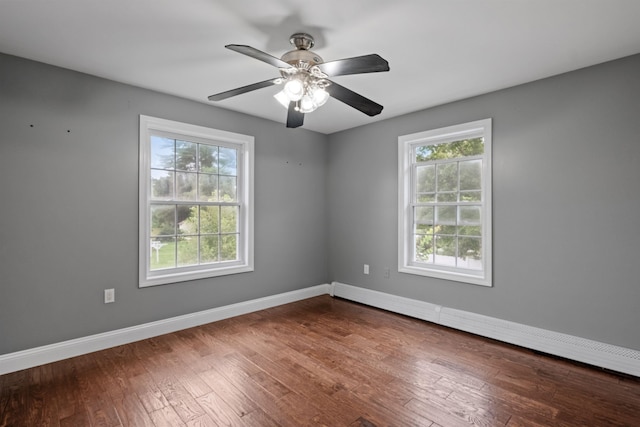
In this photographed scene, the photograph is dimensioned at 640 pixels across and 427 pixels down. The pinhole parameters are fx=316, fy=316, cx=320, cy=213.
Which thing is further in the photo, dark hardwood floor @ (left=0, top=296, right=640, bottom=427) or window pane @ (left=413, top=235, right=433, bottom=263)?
window pane @ (left=413, top=235, right=433, bottom=263)

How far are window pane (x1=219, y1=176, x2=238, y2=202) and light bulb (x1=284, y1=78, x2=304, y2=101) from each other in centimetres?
197

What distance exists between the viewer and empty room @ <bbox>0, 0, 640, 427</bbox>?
208 cm

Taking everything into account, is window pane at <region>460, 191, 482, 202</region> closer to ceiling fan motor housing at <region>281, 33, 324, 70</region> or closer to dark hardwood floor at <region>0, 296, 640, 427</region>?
dark hardwood floor at <region>0, 296, 640, 427</region>

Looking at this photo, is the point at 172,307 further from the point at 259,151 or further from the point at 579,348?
the point at 579,348

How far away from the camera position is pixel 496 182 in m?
3.24

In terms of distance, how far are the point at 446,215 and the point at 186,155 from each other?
10.1 feet

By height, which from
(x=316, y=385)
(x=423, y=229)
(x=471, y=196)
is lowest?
(x=316, y=385)

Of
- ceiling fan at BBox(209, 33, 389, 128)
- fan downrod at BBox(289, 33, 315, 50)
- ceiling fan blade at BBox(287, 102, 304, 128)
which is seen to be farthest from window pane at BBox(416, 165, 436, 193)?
fan downrod at BBox(289, 33, 315, 50)

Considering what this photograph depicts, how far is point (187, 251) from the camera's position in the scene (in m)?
3.58

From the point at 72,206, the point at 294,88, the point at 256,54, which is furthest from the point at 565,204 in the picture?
the point at 72,206

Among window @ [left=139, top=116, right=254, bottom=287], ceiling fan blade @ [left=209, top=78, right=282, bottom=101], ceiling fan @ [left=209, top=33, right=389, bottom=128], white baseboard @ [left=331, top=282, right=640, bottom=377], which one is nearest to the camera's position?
ceiling fan @ [left=209, top=33, right=389, bottom=128]

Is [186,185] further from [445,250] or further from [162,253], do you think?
[445,250]

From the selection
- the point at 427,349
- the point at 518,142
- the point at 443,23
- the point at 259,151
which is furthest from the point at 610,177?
the point at 259,151

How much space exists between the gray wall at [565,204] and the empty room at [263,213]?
2 centimetres
